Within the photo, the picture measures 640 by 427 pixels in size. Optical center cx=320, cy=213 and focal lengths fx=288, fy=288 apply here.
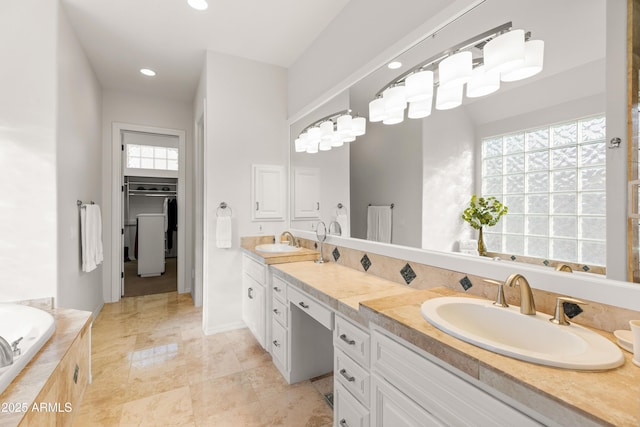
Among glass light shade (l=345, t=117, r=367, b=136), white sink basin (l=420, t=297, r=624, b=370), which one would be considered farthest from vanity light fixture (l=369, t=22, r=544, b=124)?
white sink basin (l=420, t=297, r=624, b=370)

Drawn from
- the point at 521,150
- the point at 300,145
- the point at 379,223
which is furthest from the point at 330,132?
the point at 521,150

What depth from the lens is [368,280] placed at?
71.2 inches

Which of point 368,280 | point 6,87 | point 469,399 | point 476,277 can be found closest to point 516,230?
point 476,277

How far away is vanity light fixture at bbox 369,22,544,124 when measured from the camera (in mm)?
1104

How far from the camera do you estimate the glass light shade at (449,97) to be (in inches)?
54.3

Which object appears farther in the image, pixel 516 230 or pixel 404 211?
pixel 404 211

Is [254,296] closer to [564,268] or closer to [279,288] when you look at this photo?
[279,288]

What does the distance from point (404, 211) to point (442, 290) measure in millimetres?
527

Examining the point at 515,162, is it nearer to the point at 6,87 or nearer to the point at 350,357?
the point at 350,357

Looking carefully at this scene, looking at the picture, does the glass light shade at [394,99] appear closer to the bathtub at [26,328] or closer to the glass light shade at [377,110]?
the glass light shade at [377,110]

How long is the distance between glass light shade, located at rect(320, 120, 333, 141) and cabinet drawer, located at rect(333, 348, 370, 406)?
1692mm

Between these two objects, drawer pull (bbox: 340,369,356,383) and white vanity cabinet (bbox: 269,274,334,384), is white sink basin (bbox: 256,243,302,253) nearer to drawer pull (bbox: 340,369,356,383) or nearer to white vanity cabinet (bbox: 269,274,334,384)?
white vanity cabinet (bbox: 269,274,334,384)

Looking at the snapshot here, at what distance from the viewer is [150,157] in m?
5.78

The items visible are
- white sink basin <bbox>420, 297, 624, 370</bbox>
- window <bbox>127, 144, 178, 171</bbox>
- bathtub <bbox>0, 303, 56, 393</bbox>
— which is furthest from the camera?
window <bbox>127, 144, 178, 171</bbox>
